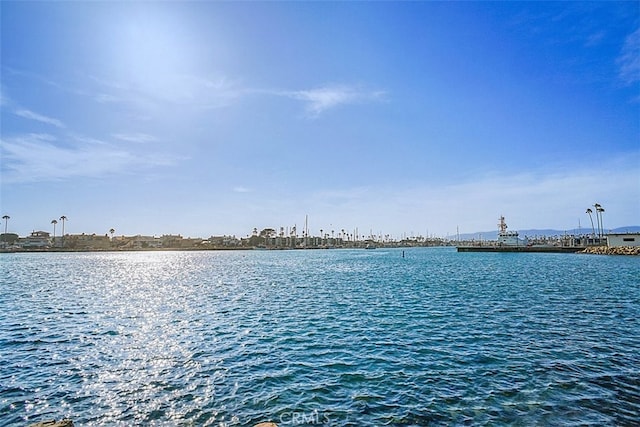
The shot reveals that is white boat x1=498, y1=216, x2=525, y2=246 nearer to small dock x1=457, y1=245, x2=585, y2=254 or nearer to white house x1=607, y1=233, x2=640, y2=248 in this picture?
small dock x1=457, y1=245, x2=585, y2=254

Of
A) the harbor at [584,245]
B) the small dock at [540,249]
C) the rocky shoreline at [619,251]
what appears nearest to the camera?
the rocky shoreline at [619,251]

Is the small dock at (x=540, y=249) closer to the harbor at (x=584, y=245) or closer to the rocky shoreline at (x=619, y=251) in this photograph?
the harbor at (x=584, y=245)

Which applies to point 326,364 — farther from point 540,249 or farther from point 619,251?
point 540,249

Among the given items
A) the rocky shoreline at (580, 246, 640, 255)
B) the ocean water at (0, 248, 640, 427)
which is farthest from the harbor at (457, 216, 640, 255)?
the ocean water at (0, 248, 640, 427)

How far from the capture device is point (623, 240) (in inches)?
4343

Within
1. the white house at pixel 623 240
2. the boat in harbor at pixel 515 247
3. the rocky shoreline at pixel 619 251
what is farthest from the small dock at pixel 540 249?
the rocky shoreline at pixel 619 251

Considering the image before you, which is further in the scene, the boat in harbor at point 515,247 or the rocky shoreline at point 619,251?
the boat in harbor at point 515,247

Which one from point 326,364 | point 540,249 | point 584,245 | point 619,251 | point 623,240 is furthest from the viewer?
point 584,245

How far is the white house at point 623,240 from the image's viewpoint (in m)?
107

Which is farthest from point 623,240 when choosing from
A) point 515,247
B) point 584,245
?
point 584,245

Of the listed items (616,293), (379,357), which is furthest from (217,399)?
(616,293)

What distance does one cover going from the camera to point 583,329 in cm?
2006

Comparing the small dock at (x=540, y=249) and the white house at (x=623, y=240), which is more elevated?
the white house at (x=623, y=240)

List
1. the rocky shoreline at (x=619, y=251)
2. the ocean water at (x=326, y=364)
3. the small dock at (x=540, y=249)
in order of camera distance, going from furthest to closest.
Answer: the small dock at (x=540, y=249), the rocky shoreline at (x=619, y=251), the ocean water at (x=326, y=364)
